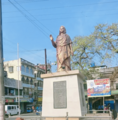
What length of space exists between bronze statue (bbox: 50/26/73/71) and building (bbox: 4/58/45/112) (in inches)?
1224

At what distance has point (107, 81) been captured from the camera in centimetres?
2273

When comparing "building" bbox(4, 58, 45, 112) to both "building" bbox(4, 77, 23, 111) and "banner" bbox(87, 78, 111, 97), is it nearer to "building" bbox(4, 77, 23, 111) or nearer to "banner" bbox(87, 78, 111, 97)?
"building" bbox(4, 77, 23, 111)

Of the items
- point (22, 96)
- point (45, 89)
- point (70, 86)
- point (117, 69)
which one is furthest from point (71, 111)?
point (22, 96)

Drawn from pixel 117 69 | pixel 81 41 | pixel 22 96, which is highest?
pixel 81 41

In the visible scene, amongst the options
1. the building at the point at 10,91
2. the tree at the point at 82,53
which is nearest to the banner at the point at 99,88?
the tree at the point at 82,53

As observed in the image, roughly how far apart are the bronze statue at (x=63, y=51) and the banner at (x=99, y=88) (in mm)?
12697

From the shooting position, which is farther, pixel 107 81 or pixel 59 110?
pixel 107 81

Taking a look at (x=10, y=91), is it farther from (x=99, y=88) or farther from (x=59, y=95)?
(x=59, y=95)

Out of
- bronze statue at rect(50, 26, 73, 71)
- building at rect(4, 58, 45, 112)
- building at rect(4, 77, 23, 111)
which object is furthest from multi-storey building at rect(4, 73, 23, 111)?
bronze statue at rect(50, 26, 73, 71)

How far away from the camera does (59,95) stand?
409 inches

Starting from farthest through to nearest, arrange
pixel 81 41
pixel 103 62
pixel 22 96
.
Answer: pixel 22 96 < pixel 81 41 < pixel 103 62

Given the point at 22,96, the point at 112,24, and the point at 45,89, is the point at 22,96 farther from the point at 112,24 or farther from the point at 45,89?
the point at 45,89

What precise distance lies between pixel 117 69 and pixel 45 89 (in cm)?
1520

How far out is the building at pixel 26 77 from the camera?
42.4 metres
